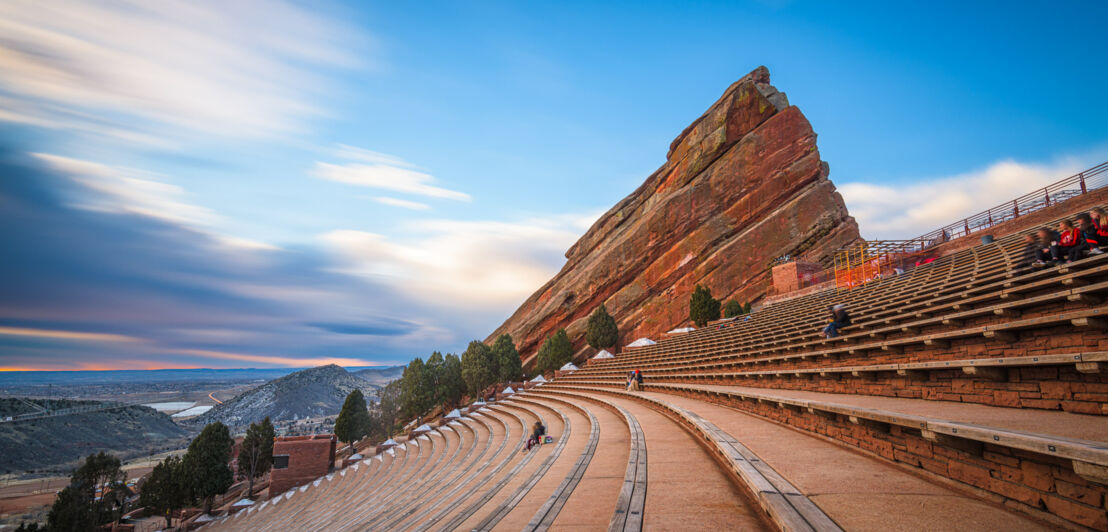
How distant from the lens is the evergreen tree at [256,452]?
37.7m

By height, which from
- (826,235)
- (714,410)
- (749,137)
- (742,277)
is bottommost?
(714,410)

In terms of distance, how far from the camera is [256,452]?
124ft

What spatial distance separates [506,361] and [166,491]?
2841cm

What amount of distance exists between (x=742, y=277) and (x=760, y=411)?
36825 mm

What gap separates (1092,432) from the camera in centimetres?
331

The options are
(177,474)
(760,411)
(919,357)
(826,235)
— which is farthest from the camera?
(826,235)

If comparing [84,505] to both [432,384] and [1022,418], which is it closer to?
[432,384]

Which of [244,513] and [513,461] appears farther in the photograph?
[244,513]

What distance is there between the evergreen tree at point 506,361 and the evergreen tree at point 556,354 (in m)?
2.48

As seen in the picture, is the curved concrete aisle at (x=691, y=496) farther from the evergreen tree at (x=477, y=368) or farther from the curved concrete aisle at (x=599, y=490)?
the evergreen tree at (x=477, y=368)

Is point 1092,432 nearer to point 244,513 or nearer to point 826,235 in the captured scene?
point 244,513

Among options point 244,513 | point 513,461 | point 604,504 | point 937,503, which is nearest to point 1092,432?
point 937,503

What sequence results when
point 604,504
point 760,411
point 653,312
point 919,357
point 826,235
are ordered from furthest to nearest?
point 653,312, point 826,235, point 760,411, point 919,357, point 604,504

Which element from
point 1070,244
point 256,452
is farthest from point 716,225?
point 256,452
